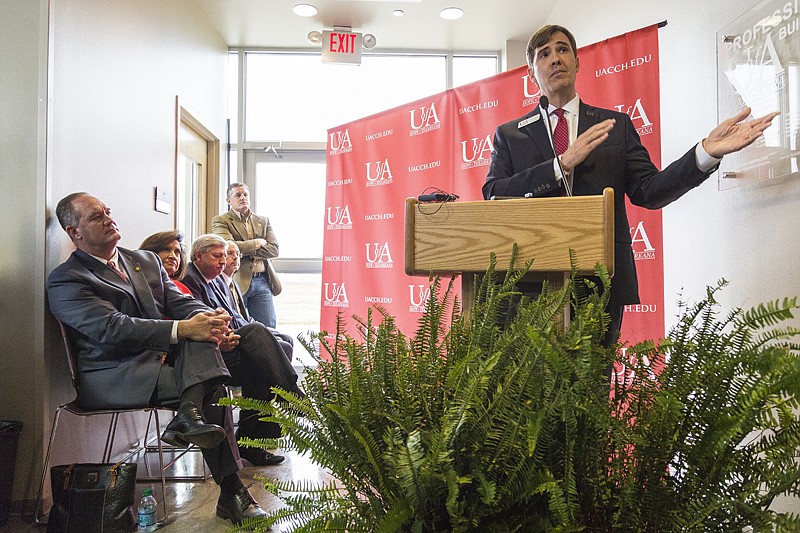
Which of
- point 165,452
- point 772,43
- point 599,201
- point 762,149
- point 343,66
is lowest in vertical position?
point 165,452

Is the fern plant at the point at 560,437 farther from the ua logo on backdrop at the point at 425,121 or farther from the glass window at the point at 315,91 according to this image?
the glass window at the point at 315,91

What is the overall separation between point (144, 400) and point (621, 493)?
2.20 meters

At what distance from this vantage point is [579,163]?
59.1 inches

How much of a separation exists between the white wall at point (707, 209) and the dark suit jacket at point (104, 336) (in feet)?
6.51

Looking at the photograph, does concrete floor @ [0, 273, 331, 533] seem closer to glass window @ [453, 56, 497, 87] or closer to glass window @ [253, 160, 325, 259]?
glass window @ [253, 160, 325, 259]

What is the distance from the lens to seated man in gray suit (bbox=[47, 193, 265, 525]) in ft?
7.55

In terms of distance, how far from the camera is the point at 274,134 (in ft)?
18.1

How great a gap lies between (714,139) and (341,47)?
160 inches

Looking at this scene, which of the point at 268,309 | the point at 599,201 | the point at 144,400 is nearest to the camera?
the point at 599,201

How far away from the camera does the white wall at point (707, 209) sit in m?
2.03

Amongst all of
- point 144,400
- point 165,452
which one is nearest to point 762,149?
point 144,400

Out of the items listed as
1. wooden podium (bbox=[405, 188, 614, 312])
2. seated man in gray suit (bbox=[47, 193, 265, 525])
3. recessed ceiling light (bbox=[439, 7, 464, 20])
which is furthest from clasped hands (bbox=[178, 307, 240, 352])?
recessed ceiling light (bbox=[439, 7, 464, 20])

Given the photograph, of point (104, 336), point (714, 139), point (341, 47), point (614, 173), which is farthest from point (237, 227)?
point (714, 139)

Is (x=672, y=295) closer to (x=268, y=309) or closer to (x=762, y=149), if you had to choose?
(x=762, y=149)
